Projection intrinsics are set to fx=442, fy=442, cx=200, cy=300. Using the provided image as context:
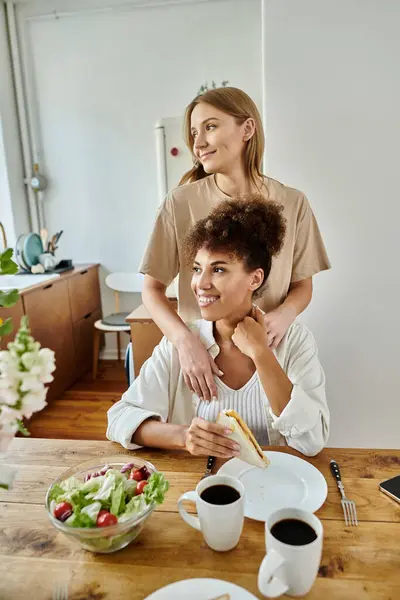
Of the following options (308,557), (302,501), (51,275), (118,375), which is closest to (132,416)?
(302,501)

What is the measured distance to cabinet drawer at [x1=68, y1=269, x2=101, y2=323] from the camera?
3402 mm

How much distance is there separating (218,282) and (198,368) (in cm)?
24

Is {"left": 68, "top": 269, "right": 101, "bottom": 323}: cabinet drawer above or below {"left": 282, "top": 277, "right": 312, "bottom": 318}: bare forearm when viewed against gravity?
below

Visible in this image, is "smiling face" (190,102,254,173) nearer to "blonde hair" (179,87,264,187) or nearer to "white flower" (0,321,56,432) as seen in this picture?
"blonde hair" (179,87,264,187)

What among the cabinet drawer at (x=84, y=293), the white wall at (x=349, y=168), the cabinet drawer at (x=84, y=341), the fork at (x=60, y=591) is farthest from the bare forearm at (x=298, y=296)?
the cabinet drawer at (x=84, y=341)

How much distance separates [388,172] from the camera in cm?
187

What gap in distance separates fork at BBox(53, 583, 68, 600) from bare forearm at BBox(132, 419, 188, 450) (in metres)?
0.41

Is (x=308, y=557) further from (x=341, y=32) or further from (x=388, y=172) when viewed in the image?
(x=341, y=32)

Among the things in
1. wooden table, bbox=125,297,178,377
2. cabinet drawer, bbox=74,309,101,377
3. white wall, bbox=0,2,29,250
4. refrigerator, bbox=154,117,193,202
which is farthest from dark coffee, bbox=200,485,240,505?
white wall, bbox=0,2,29,250

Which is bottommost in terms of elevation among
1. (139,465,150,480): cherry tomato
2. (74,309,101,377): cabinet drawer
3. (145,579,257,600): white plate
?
(74,309,101,377): cabinet drawer

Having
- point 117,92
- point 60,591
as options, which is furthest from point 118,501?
point 117,92

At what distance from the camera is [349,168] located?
1.89 metres

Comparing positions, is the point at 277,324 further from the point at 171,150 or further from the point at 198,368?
the point at 171,150

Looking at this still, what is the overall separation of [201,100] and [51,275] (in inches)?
83.4
